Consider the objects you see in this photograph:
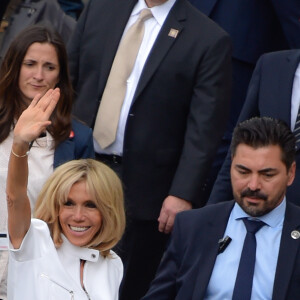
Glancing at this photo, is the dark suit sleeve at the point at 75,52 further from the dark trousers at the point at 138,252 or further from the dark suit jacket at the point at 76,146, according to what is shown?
the dark suit jacket at the point at 76,146

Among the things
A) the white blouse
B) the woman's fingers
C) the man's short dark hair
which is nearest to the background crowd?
the man's short dark hair

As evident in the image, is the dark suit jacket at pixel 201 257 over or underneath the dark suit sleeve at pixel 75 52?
underneath

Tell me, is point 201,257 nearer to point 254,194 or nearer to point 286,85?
point 254,194

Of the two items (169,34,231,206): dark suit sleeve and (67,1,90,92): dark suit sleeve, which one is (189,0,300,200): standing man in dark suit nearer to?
(169,34,231,206): dark suit sleeve

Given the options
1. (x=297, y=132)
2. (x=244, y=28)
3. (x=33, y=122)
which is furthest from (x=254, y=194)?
(x=244, y=28)

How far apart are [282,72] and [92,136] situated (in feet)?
3.68

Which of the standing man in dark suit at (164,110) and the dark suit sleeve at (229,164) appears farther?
the standing man in dark suit at (164,110)

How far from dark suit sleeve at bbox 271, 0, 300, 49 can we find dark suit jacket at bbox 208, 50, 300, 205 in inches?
36.6

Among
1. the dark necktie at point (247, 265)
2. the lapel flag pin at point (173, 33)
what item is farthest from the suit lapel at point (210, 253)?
the lapel flag pin at point (173, 33)

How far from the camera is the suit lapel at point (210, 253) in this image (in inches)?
264

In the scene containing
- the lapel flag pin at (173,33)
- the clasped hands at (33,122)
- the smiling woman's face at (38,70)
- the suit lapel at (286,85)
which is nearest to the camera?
the clasped hands at (33,122)

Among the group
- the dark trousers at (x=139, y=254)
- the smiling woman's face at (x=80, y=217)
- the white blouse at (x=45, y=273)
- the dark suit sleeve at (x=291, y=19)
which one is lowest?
the dark trousers at (x=139, y=254)

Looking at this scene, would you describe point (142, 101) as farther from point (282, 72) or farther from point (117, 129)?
point (282, 72)

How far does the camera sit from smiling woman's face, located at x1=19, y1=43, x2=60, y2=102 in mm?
7293
